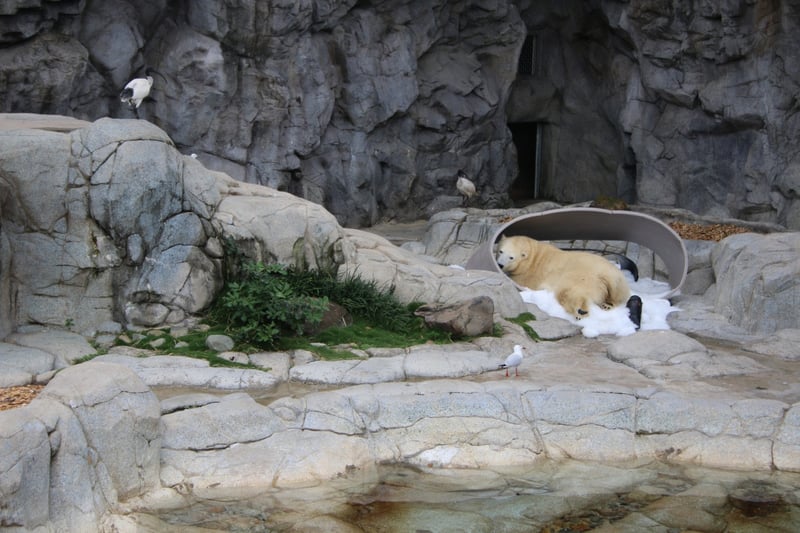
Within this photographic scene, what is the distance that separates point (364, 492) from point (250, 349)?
7.83ft

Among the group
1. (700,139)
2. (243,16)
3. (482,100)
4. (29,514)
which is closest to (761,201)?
(700,139)

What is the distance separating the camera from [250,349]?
7.82 metres

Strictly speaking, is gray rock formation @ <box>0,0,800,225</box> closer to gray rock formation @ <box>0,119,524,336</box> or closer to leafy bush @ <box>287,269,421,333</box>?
gray rock formation @ <box>0,119,524,336</box>

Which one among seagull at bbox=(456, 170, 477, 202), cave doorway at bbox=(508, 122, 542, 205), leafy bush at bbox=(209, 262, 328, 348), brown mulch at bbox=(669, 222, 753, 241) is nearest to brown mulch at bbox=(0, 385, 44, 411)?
leafy bush at bbox=(209, 262, 328, 348)

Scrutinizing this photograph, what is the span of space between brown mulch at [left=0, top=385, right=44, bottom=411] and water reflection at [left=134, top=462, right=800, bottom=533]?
3.80ft

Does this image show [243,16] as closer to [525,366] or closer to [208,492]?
[525,366]

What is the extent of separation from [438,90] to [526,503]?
1383 cm

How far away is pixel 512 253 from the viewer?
10.9m

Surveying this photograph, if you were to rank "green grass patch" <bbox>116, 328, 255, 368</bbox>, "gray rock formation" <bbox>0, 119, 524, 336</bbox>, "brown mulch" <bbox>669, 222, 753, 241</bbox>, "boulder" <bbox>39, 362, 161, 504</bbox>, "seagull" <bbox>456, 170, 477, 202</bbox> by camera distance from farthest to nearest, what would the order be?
"seagull" <bbox>456, 170, 477, 202</bbox> < "brown mulch" <bbox>669, 222, 753, 241</bbox> < "gray rock formation" <bbox>0, 119, 524, 336</bbox> < "green grass patch" <bbox>116, 328, 255, 368</bbox> < "boulder" <bbox>39, 362, 161, 504</bbox>

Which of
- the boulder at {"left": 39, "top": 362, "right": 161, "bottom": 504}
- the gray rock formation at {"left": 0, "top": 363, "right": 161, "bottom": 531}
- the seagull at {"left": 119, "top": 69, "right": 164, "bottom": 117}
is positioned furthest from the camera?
the seagull at {"left": 119, "top": 69, "right": 164, "bottom": 117}

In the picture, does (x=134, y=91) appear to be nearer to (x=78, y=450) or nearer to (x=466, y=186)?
(x=78, y=450)

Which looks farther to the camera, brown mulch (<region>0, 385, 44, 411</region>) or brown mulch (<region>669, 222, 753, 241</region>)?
brown mulch (<region>669, 222, 753, 241</region>)

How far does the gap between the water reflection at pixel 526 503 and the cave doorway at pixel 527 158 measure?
52.9 ft

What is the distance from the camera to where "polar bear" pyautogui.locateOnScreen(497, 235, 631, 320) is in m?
9.90
